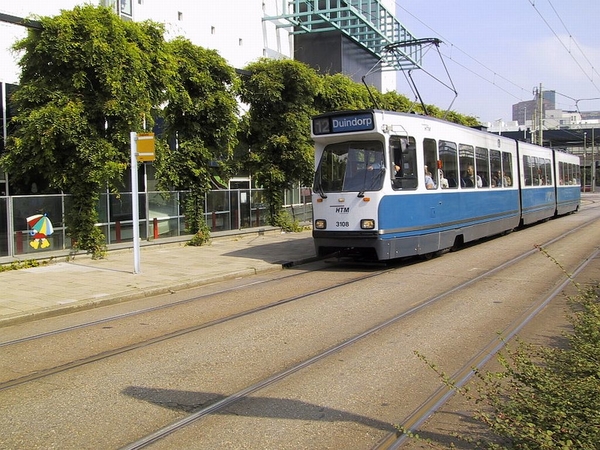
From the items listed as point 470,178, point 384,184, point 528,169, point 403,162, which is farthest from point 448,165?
point 528,169

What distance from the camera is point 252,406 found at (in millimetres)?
4914

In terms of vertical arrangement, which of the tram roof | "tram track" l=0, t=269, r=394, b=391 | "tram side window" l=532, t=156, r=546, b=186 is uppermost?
the tram roof

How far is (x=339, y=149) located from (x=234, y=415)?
28.8 feet

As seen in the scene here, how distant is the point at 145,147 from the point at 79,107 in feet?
8.98

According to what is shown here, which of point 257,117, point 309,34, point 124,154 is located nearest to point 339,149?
point 124,154

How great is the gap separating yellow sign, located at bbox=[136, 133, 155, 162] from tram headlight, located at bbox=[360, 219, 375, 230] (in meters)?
4.73

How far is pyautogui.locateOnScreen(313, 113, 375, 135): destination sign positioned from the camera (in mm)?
12047

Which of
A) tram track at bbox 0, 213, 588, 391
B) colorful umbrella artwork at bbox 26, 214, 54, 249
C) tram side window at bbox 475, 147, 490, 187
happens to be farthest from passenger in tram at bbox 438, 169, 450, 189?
colorful umbrella artwork at bbox 26, 214, 54, 249

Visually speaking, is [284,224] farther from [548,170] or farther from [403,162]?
[548,170]

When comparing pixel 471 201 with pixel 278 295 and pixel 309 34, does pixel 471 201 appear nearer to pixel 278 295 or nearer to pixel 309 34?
pixel 278 295

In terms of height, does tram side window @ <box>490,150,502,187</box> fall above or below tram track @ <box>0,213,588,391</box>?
above

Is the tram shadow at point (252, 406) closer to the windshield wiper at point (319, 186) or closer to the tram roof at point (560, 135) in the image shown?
the windshield wiper at point (319, 186)

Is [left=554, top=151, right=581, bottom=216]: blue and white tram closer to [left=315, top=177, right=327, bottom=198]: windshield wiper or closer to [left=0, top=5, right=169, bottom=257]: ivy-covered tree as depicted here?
[left=315, top=177, right=327, bottom=198]: windshield wiper

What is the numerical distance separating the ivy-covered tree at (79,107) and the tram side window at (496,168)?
34.3 feet
